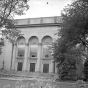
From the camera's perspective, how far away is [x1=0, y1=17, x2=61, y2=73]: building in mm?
43000

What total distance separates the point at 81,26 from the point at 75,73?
64.7ft

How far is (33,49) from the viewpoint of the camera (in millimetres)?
44688

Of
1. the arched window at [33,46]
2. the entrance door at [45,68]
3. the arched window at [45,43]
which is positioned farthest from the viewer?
the arched window at [33,46]

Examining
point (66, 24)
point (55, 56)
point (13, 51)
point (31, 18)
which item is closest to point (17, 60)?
point (13, 51)

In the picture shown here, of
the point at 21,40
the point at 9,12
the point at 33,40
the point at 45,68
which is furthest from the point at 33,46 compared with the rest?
the point at 9,12

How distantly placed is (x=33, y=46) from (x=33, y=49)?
83cm

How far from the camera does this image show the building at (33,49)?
4300cm

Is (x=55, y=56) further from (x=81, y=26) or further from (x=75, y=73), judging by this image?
(x=81, y=26)

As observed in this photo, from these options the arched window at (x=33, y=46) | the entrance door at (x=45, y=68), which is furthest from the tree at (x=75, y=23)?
the arched window at (x=33, y=46)

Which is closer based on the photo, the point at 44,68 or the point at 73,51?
the point at 73,51

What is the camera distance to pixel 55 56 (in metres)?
32.8

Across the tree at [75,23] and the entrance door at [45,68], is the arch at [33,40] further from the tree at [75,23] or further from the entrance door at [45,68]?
the tree at [75,23]

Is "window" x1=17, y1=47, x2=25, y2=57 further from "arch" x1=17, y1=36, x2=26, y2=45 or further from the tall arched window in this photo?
"arch" x1=17, y1=36, x2=26, y2=45

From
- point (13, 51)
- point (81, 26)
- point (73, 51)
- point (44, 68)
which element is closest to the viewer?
point (81, 26)
